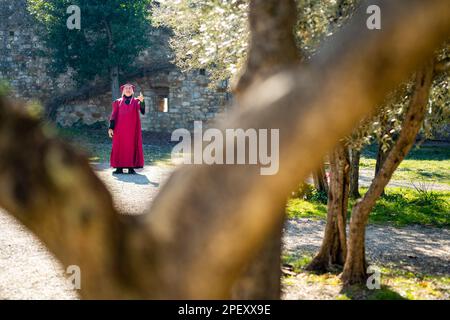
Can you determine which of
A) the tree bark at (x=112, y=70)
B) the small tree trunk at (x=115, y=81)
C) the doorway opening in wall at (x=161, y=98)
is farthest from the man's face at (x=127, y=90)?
the doorway opening in wall at (x=161, y=98)

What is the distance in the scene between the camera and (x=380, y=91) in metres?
1.65

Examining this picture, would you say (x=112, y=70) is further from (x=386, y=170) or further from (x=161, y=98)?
(x=386, y=170)

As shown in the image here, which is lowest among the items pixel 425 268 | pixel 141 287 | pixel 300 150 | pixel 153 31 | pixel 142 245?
pixel 425 268

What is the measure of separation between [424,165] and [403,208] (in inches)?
332

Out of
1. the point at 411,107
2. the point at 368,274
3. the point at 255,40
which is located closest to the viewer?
the point at 255,40

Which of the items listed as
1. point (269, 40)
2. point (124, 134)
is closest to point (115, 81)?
point (124, 134)

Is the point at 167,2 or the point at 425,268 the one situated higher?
the point at 167,2

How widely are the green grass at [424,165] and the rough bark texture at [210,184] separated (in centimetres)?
1211

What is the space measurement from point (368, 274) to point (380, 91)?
4338 mm

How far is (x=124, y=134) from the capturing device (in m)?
12.5

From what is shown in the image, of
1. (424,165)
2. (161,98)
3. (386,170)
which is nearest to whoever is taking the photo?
(386,170)

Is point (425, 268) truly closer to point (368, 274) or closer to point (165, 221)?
point (368, 274)

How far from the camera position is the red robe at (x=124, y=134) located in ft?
41.0

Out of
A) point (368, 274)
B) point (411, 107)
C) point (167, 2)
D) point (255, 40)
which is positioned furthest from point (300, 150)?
point (167, 2)
